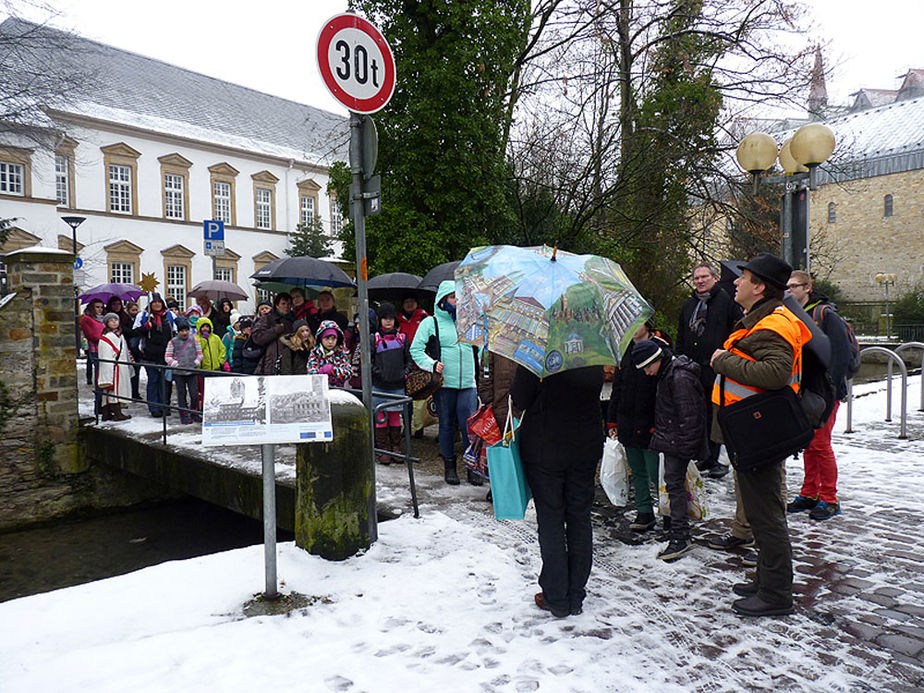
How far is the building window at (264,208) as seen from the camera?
4234cm

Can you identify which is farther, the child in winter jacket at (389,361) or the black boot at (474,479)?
the child in winter jacket at (389,361)

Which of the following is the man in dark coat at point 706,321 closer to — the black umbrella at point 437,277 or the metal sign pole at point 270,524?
the black umbrella at point 437,277

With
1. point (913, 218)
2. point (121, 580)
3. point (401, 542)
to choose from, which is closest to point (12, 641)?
point (121, 580)

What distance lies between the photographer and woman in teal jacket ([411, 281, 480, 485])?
22.9ft

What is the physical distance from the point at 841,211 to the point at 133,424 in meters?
57.8

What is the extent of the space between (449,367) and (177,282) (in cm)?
3511

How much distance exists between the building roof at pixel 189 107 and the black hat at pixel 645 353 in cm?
2945

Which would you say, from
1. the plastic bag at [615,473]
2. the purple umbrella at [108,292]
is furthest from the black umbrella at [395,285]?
the purple umbrella at [108,292]

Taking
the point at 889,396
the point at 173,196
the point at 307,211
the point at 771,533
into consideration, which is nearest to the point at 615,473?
the point at 771,533

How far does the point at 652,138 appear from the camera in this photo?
1370 cm

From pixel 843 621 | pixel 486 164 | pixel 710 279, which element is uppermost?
pixel 486 164

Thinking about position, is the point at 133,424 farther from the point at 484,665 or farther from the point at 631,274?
the point at 631,274

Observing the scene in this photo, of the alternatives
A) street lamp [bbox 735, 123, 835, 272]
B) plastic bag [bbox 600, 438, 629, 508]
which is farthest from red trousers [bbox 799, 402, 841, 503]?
street lamp [bbox 735, 123, 835, 272]

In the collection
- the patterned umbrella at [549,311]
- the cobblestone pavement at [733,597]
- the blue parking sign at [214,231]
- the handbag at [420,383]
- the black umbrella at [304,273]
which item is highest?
the blue parking sign at [214,231]
